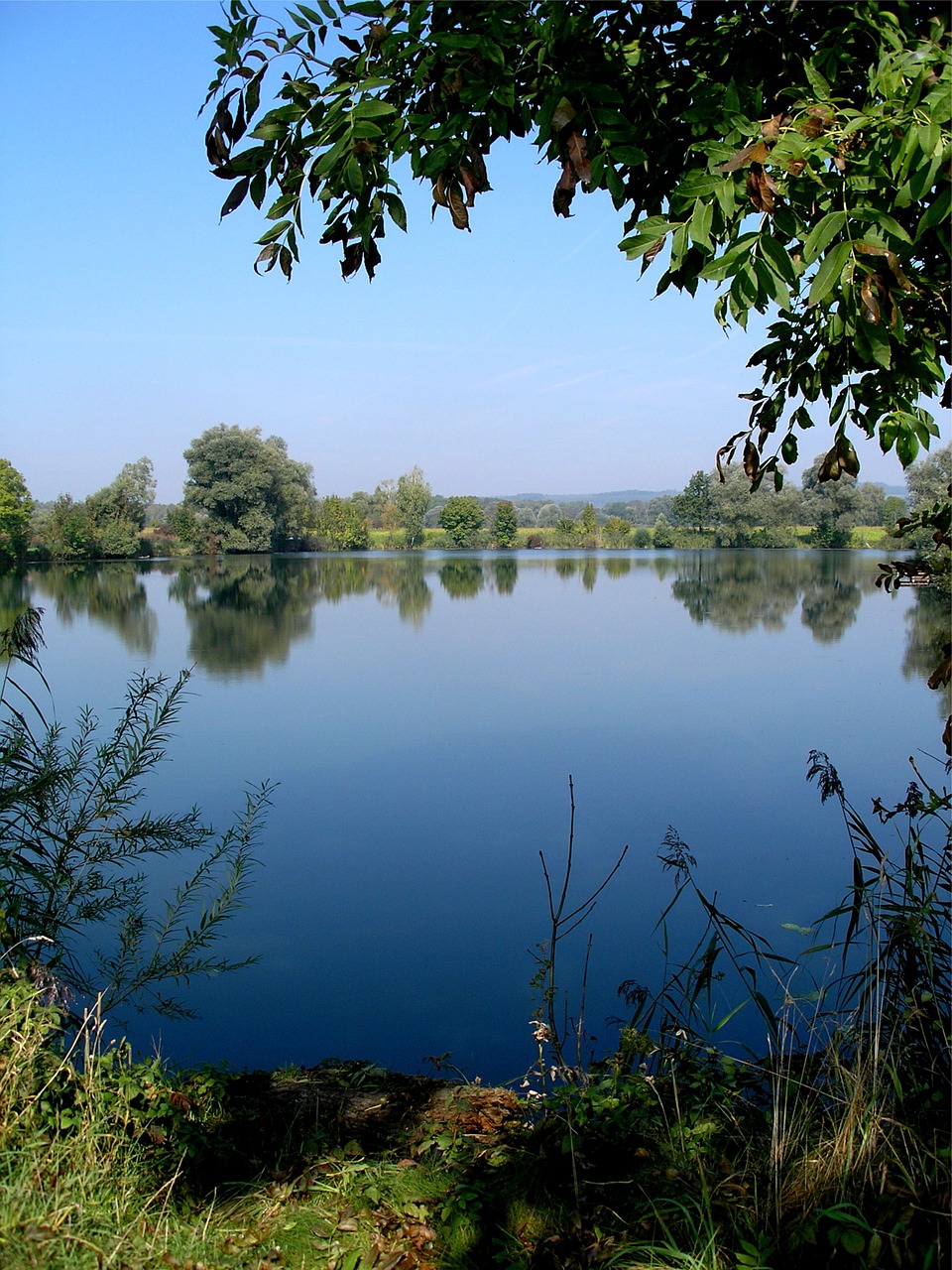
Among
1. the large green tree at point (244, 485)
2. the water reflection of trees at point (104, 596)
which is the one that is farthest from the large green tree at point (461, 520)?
the water reflection of trees at point (104, 596)

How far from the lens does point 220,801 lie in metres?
5.61

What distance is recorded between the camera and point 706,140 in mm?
1793

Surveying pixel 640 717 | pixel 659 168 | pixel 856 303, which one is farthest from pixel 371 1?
pixel 640 717

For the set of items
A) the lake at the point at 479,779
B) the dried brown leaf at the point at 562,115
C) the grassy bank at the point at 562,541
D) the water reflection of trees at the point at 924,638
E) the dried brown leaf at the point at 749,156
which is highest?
the dried brown leaf at the point at 562,115

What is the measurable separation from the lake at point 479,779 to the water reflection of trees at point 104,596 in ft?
0.47

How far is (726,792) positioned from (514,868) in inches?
70.6

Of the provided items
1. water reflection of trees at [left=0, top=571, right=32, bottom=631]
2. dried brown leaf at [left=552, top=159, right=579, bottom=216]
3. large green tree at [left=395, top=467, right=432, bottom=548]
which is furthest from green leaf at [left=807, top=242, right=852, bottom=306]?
large green tree at [left=395, top=467, right=432, bottom=548]

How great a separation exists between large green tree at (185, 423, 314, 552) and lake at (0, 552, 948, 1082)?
14.7m

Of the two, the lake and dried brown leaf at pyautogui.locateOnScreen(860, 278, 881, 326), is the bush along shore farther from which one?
dried brown leaf at pyautogui.locateOnScreen(860, 278, 881, 326)

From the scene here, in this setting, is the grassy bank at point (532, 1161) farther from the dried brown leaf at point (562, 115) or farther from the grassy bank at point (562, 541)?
the grassy bank at point (562, 541)

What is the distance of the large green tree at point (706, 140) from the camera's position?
149 centimetres

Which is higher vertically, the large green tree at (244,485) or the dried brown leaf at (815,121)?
the large green tree at (244,485)

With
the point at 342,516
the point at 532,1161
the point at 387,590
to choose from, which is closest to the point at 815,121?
the point at 532,1161

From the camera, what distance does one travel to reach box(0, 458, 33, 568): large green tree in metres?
17.9
